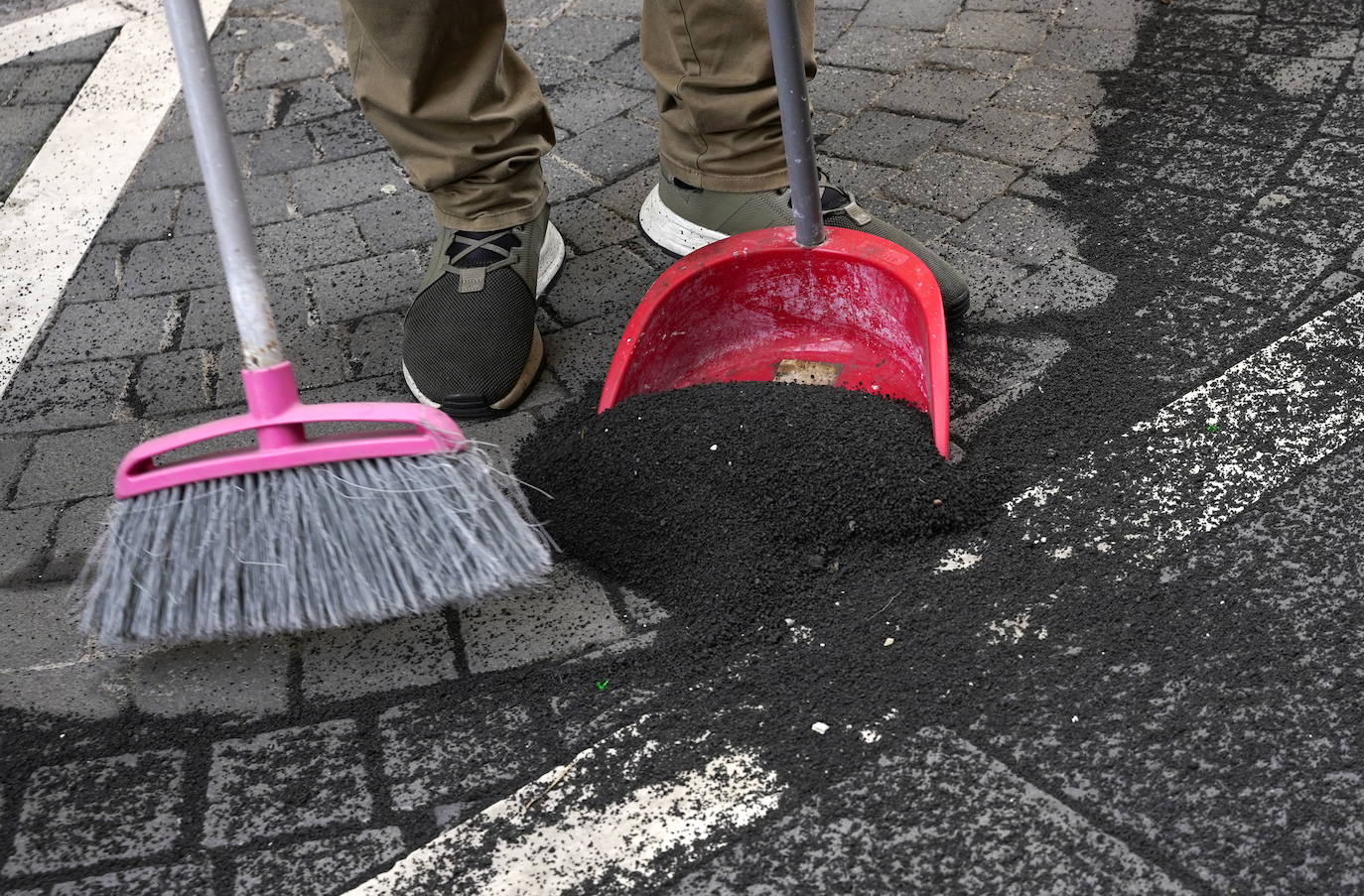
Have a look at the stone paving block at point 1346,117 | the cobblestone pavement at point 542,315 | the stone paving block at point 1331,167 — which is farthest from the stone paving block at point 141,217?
the stone paving block at point 1346,117

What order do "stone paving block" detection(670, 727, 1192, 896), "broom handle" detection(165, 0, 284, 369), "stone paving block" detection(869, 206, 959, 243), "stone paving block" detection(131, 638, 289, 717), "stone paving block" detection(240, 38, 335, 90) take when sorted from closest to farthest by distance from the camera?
"stone paving block" detection(670, 727, 1192, 896) → "broom handle" detection(165, 0, 284, 369) → "stone paving block" detection(131, 638, 289, 717) → "stone paving block" detection(869, 206, 959, 243) → "stone paving block" detection(240, 38, 335, 90)

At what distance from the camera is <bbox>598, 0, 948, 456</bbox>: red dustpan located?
247cm

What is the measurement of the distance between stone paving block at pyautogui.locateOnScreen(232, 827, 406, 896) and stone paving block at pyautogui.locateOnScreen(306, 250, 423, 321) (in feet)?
5.13

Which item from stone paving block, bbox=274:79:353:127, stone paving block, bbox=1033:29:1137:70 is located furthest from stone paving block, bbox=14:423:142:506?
stone paving block, bbox=1033:29:1137:70

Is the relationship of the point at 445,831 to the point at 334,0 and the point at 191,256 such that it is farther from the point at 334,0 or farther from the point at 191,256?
the point at 334,0

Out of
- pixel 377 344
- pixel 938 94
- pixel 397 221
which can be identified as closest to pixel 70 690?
pixel 377 344

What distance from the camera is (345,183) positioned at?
3721 mm

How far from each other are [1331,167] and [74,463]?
3051 mm

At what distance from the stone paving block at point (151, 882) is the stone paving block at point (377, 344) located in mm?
1312

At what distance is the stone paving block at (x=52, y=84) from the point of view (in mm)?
4262

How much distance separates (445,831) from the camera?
6.14 ft

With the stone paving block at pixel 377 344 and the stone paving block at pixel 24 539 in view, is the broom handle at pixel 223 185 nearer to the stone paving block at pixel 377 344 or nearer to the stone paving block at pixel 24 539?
the stone paving block at pixel 24 539

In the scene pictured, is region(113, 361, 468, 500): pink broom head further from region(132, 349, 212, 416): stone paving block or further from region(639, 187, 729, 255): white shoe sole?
region(639, 187, 729, 255): white shoe sole

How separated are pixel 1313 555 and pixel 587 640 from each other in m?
1.23
